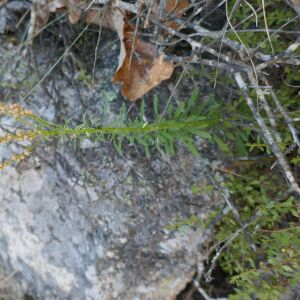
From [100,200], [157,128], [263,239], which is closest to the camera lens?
[157,128]

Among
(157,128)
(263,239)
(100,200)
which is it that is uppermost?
(157,128)

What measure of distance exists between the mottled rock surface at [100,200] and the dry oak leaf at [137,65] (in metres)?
0.17

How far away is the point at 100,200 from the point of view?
84.8 inches

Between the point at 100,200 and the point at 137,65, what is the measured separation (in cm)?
70

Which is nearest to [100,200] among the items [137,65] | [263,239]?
[137,65]

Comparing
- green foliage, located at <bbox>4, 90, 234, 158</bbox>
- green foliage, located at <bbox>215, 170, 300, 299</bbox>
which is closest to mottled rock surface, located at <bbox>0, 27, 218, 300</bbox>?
green foliage, located at <bbox>215, 170, 300, 299</bbox>

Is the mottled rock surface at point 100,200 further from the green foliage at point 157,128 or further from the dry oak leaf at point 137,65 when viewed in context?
the green foliage at point 157,128

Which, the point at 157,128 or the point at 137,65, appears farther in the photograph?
the point at 137,65

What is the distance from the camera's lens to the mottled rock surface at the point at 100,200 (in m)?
2.11

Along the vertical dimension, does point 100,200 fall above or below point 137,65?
below

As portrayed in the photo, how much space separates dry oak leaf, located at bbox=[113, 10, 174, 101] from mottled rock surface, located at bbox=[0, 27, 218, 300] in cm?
17

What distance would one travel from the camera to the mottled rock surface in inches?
83.0

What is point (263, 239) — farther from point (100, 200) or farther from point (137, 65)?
point (137, 65)

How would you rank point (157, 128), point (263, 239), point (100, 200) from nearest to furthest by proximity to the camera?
point (157, 128) → point (263, 239) → point (100, 200)
